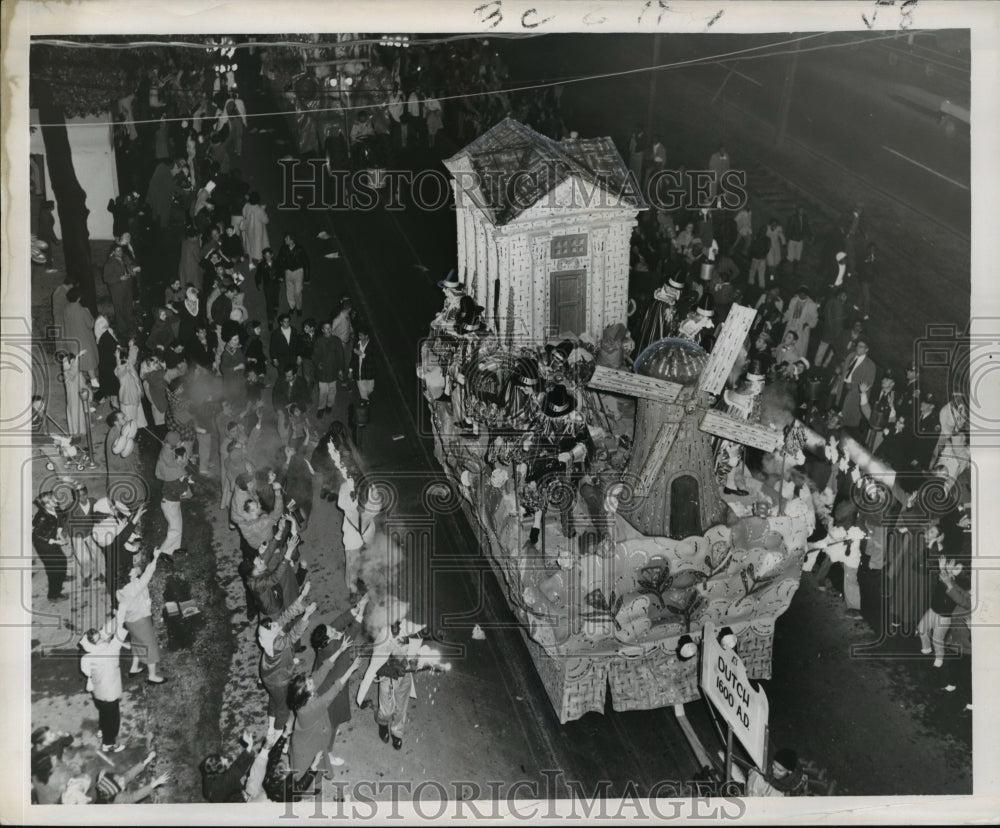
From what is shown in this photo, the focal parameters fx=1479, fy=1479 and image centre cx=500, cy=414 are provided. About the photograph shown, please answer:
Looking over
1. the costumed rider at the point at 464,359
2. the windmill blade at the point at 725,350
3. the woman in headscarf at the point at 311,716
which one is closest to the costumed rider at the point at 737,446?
the windmill blade at the point at 725,350

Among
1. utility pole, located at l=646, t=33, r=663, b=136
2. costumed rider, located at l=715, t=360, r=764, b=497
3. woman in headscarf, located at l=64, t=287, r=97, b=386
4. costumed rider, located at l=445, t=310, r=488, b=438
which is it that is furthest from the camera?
costumed rider, located at l=445, t=310, r=488, b=438

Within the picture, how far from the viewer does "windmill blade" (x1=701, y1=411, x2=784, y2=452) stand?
40.5ft

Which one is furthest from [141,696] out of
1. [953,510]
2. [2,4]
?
[953,510]

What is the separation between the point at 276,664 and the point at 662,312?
15.7ft

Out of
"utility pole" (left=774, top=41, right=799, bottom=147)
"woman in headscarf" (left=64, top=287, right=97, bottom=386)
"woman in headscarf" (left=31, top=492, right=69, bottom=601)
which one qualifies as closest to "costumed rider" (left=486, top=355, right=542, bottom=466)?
"utility pole" (left=774, top=41, right=799, bottom=147)

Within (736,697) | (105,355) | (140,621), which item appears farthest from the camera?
(105,355)

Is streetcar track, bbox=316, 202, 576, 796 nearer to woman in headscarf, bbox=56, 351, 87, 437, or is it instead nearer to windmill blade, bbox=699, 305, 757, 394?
woman in headscarf, bbox=56, 351, 87, 437

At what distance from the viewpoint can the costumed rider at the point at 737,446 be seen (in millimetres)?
13102

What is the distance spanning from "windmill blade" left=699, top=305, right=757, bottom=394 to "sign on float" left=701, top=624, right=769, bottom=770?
215 cm

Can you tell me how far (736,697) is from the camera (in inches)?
446

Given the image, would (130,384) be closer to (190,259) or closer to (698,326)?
(190,259)

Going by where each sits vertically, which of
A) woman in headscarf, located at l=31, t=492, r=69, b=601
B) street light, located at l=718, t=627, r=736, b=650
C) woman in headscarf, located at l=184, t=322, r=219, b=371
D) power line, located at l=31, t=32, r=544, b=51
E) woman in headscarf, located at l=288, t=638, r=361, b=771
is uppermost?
power line, located at l=31, t=32, r=544, b=51

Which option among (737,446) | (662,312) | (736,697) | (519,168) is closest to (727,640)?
(736,697)

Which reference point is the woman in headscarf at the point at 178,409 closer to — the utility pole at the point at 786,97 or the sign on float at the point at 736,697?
the sign on float at the point at 736,697
